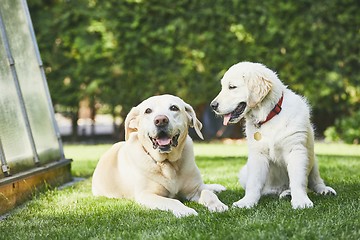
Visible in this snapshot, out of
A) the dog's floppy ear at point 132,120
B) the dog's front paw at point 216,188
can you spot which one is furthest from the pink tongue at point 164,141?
the dog's front paw at point 216,188

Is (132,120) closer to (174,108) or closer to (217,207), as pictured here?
(174,108)

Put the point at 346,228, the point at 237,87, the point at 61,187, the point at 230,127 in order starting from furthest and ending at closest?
the point at 230,127, the point at 61,187, the point at 237,87, the point at 346,228

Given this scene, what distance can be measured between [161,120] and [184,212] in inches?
25.1

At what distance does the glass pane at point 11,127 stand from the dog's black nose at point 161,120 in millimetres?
1202

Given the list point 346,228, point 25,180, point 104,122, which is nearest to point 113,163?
point 25,180

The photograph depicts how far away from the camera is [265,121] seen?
4137mm

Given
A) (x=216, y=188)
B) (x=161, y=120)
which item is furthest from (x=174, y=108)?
(x=216, y=188)

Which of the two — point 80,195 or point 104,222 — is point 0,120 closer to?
point 80,195

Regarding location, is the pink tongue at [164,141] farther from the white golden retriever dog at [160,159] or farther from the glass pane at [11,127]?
the glass pane at [11,127]

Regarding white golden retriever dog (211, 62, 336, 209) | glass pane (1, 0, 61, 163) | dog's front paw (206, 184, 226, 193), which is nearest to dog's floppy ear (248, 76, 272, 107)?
white golden retriever dog (211, 62, 336, 209)

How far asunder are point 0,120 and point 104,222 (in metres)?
1.38

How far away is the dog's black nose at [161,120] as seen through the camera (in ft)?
13.2

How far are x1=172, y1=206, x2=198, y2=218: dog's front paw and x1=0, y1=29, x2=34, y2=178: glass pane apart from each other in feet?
4.67

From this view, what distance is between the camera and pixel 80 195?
192 inches
